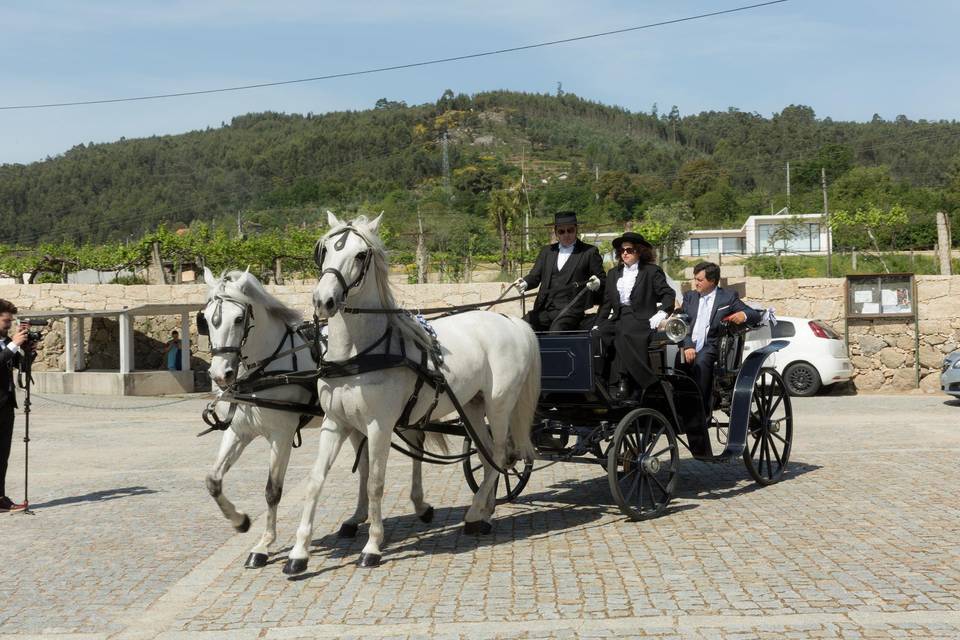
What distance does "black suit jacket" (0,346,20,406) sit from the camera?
899 cm

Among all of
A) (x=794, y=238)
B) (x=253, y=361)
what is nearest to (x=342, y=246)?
(x=253, y=361)

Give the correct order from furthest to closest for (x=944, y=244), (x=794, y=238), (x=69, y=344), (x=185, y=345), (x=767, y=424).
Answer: (x=794, y=238) < (x=69, y=344) < (x=185, y=345) < (x=944, y=244) < (x=767, y=424)

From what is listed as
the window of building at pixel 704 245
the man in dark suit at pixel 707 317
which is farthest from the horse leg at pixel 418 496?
the window of building at pixel 704 245

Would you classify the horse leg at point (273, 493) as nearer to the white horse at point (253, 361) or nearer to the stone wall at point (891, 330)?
the white horse at point (253, 361)

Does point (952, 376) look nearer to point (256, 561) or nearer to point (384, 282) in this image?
point (384, 282)

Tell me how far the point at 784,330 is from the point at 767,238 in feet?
173

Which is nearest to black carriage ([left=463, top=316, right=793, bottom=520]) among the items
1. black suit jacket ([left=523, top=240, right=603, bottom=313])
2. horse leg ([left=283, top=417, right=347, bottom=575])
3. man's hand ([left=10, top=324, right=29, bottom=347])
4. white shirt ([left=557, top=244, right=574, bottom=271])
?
black suit jacket ([left=523, top=240, right=603, bottom=313])

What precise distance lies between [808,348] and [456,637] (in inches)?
635

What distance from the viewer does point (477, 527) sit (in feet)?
25.8

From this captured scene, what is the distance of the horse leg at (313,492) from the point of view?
6574mm

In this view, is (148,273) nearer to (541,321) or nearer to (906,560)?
(541,321)

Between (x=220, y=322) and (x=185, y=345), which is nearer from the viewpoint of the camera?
(x=220, y=322)

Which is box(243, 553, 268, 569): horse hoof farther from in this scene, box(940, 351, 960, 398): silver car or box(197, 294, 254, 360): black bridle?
box(940, 351, 960, 398): silver car

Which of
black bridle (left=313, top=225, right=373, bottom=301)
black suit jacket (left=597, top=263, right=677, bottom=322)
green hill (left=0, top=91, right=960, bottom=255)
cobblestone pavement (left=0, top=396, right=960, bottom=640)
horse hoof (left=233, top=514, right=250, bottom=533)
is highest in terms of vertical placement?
green hill (left=0, top=91, right=960, bottom=255)
